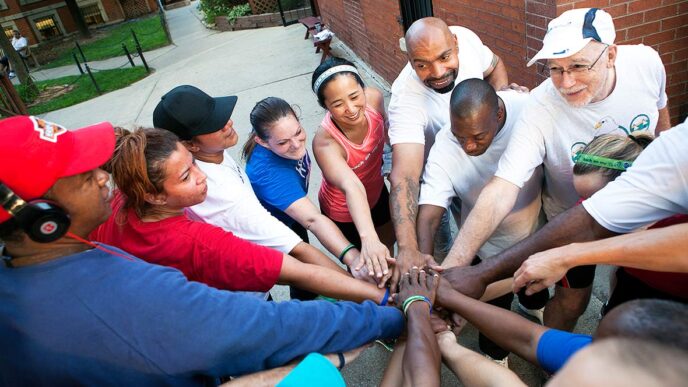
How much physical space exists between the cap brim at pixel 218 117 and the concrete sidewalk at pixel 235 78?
179 cm

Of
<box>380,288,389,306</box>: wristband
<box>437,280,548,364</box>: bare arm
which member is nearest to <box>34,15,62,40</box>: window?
<box>380,288,389,306</box>: wristband

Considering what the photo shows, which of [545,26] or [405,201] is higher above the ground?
[545,26]

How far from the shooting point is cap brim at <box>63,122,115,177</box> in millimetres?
1383

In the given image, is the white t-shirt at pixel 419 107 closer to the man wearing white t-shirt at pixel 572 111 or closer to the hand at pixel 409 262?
the man wearing white t-shirt at pixel 572 111

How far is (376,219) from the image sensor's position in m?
3.15

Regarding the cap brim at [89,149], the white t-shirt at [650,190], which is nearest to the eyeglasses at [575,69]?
the white t-shirt at [650,190]

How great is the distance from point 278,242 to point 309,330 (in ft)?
2.50

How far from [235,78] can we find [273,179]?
817 centimetres

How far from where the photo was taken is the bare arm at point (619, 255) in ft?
5.13

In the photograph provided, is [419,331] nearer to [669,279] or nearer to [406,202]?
[406,202]

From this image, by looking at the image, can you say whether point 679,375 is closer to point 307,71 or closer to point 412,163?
point 412,163

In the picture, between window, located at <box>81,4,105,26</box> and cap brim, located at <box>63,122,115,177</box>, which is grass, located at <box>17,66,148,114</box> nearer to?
cap brim, located at <box>63,122,115,177</box>

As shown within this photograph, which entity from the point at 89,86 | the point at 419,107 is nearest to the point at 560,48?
the point at 419,107


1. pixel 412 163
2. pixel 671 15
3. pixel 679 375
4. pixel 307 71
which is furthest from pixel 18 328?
pixel 307 71
